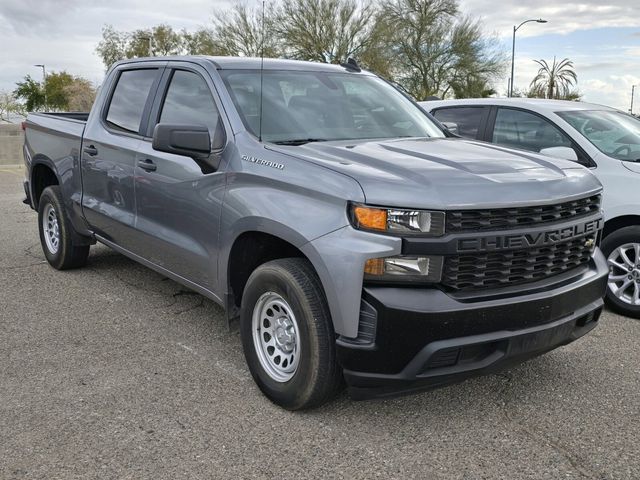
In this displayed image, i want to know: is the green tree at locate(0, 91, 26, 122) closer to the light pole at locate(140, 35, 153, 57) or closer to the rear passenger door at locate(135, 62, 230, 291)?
the light pole at locate(140, 35, 153, 57)

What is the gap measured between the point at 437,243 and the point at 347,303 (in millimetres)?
482

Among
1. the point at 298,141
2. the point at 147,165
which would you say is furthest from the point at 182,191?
the point at 298,141

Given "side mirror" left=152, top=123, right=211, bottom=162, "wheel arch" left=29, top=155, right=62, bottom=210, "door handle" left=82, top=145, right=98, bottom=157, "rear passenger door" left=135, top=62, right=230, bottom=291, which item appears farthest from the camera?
"wheel arch" left=29, top=155, right=62, bottom=210

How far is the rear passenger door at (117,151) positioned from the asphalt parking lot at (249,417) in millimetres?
858

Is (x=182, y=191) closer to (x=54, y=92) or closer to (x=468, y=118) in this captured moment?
(x=468, y=118)

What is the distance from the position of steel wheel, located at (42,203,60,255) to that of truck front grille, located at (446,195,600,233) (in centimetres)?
461

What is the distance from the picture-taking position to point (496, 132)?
6059mm

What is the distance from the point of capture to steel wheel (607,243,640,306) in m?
5.05

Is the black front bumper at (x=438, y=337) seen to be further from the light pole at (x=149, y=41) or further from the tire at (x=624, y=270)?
the light pole at (x=149, y=41)

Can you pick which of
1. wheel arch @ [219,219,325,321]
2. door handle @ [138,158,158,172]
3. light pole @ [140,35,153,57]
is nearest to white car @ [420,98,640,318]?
wheel arch @ [219,219,325,321]

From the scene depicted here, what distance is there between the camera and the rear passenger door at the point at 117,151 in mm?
4711

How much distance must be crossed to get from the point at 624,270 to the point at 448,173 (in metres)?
2.85

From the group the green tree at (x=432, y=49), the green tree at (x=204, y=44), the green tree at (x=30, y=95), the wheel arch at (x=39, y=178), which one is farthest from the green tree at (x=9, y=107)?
the wheel arch at (x=39, y=178)

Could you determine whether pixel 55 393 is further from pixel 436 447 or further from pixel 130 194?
pixel 436 447
